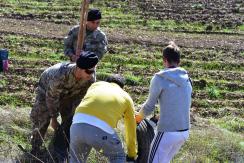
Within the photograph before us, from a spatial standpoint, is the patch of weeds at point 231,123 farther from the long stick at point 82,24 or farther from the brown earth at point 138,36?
the brown earth at point 138,36

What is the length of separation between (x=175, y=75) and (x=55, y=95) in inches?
67.6

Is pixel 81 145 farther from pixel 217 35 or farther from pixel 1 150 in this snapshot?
pixel 217 35

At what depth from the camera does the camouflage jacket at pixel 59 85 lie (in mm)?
7227

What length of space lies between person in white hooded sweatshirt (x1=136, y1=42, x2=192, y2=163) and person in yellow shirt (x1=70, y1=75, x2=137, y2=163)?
37cm

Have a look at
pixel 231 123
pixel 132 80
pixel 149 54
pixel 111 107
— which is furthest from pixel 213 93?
pixel 111 107

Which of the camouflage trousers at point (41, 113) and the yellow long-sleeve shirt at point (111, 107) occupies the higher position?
the yellow long-sleeve shirt at point (111, 107)

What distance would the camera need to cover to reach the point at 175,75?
6.29 m

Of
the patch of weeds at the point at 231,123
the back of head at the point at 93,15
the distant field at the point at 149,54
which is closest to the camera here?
the back of head at the point at 93,15

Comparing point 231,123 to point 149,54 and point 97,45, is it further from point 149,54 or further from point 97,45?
point 149,54

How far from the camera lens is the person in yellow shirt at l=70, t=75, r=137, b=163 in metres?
5.96

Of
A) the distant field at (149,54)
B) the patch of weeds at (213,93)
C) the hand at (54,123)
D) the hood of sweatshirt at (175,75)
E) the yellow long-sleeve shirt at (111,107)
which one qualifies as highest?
the hood of sweatshirt at (175,75)

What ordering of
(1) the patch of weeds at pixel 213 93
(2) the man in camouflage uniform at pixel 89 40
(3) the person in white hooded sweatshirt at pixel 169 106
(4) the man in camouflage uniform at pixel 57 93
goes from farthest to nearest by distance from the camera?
(1) the patch of weeds at pixel 213 93 → (2) the man in camouflage uniform at pixel 89 40 → (4) the man in camouflage uniform at pixel 57 93 → (3) the person in white hooded sweatshirt at pixel 169 106

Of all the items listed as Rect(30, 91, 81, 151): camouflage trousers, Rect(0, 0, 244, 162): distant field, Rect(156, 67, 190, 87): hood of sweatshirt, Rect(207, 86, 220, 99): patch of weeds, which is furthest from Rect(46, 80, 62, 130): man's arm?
Rect(207, 86, 220, 99): patch of weeds

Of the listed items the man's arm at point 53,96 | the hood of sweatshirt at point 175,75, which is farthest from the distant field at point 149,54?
the hood of sweatshirt at point 175,75
